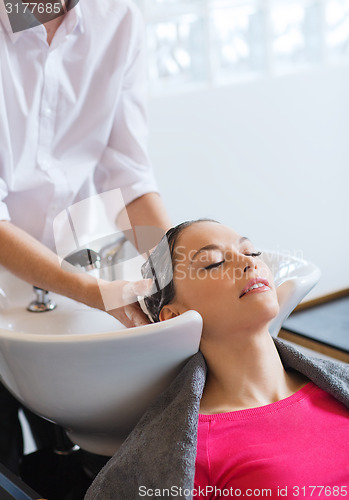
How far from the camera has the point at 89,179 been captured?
159cm

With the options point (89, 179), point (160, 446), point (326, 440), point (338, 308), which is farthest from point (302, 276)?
point (338, 308)

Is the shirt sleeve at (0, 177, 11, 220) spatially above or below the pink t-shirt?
above

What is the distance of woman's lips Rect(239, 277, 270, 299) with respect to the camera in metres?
1.08

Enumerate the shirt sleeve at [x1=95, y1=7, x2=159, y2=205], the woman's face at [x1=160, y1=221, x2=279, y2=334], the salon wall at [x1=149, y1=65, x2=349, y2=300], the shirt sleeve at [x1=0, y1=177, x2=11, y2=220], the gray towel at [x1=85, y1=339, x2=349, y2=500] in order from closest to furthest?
the gray towel at [x1=85, y1=339, x2=349, y2=500] < the woman's face at [x1=160, y1=221, x2=279, y2=334] < the shirt sleeve at [x1=0, y1=177, x2=11, y2=220] < the shirt sleeve at [x1=95, y1=7, x2=159, y2=205] < the salon wall at [x1=149, y1=65, x2=349, y2=300]

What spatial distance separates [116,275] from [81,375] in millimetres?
388

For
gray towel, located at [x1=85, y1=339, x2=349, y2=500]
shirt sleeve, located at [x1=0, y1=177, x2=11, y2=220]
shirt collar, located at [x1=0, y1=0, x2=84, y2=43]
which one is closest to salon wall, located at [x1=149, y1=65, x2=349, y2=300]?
shirt collar, located at [x1=0, y1=0, x2=84, y2=43]

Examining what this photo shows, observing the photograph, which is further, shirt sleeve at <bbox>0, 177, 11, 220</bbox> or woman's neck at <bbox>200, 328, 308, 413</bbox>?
shirt sleeve at <bbox>0, 177, 11, 220</bbox>

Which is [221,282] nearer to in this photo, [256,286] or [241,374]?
[256,286]

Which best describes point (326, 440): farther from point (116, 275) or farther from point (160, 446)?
point (116, 275)

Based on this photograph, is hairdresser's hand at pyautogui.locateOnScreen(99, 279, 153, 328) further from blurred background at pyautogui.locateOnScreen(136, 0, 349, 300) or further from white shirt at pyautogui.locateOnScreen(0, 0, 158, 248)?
blurred background at pyautogui.locateOnScreen(136, 0, 349, 300)

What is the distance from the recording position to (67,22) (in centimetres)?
144

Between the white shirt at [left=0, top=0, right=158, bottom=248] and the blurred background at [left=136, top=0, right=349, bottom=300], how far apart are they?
0.72 m

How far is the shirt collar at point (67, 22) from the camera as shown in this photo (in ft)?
4.50

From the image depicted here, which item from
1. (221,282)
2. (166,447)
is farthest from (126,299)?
(166,447)
